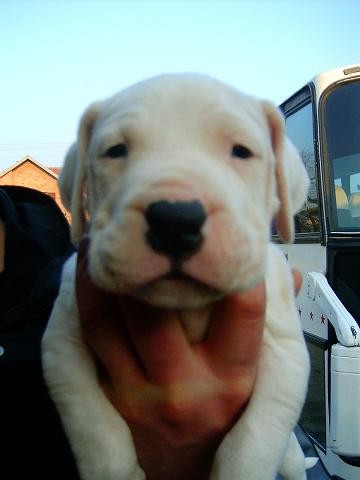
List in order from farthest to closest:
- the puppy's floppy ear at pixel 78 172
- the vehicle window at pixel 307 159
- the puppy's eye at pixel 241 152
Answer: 1. the vehicle window at pixel 307 159
2. the puppy's floppy ear at pixel 78 172
3. the puppy's eye at pixel 241 152

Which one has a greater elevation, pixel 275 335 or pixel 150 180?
pixel 150 180

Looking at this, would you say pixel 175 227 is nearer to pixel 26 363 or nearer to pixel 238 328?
pixel 238 328

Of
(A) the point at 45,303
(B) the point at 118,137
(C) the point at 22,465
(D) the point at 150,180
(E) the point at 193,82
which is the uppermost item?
(E) the point at 193,82

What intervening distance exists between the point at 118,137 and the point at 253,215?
0.52 m

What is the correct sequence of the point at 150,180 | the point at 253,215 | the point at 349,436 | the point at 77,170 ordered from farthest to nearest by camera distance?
the point at 349,436, the point at 77,170, the point at 253,215, the point at 150,180

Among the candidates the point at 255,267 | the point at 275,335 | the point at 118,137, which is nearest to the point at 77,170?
the point at 118,137

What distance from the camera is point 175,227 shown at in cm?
148

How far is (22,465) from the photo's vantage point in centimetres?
225

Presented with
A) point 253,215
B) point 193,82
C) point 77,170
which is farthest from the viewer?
point 77,170

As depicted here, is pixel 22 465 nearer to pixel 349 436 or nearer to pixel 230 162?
pixel 230 162

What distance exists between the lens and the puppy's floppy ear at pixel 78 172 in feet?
7.10

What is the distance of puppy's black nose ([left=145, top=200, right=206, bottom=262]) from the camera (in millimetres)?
1472

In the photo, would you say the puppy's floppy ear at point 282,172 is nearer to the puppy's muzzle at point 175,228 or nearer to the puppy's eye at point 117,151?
the puppy's eye at point 117,151

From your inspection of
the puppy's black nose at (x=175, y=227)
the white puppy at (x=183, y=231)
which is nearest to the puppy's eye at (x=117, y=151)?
the white puppy at (x=183, y=231)
